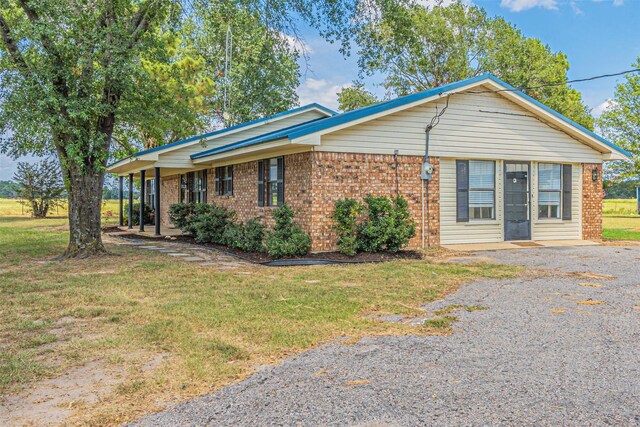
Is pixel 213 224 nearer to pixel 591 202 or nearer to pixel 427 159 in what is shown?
pixel 427 159

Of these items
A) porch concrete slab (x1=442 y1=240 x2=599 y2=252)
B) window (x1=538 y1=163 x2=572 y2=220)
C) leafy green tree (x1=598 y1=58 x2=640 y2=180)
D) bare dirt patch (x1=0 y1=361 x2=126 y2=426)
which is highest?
leafy green tree (x1=598 y1=58 x2=640 y2=180)

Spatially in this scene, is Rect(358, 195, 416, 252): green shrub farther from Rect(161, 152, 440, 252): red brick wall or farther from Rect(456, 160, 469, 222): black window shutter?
Rect(456, 160, 469, 222): black window shutter

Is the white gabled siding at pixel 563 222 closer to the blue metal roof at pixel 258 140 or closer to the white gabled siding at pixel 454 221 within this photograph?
the white gabled siding at pixel 454 221

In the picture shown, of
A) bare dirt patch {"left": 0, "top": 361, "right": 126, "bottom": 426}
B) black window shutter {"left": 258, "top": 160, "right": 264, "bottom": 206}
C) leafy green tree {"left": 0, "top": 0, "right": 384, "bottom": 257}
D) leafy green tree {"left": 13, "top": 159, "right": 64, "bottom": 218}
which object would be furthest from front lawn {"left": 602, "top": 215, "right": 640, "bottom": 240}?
leafy green tree {"left": 13, "top": 159, "right": 64, "bottom": 218}

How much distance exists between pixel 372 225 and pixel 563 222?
6252mm

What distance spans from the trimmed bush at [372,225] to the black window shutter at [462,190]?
1.96m

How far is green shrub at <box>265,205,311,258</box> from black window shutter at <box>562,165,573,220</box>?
25.0ft

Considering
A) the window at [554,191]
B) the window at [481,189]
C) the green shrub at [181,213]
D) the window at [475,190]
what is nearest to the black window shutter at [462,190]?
the window at [475,190]

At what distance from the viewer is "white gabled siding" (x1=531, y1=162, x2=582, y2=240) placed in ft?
44.0

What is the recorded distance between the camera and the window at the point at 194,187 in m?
17.2

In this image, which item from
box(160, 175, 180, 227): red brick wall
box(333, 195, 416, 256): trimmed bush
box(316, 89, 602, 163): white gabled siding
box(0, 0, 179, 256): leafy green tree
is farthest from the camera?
box(160, 175, 180, 227): red brick wall

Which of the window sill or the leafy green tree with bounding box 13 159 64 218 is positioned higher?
the leafy green tree with bounding box 13 159 64 218

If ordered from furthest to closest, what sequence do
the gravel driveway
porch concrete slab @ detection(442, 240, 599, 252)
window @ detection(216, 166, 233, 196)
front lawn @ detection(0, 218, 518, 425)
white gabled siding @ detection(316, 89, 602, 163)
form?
window @ detection(216, 166, 233, 196)
porch concrete slab @ detection(442, 240, 599, 252)
white gabled siding @ detection(316, 89, 602, 163)
front lawn @ detection(0, 218, 518, 425)
the gravel driveway

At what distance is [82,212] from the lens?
10.9 m
